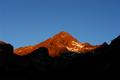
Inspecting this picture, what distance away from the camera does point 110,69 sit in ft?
562

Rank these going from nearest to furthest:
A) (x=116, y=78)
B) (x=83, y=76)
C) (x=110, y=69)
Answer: (x=116, y=78), (x=110, y=69), (x=83, y=76)

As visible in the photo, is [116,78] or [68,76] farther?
[68,76]

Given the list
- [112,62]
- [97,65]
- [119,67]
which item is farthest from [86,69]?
[119,67]

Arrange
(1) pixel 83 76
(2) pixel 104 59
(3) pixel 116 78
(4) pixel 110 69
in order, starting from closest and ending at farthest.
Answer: (3) pixel 116 78 → (4) pixel 110 69 → (1) pixel 83 76 → (2) pixel 104 59

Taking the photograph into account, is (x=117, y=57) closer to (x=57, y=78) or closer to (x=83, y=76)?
(x=83, y=76)

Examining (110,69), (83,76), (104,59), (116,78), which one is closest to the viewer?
(116,78)

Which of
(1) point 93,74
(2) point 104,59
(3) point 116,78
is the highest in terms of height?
(2) point 104,59

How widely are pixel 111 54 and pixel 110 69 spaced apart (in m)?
21.8

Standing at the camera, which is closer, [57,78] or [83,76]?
[83,76]

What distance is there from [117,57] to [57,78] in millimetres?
37363

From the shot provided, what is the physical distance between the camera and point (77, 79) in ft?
609

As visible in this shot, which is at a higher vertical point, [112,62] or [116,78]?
[112,62]

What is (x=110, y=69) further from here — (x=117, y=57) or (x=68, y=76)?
(x=68, y=76)

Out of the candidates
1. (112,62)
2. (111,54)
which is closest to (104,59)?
(111,54)
